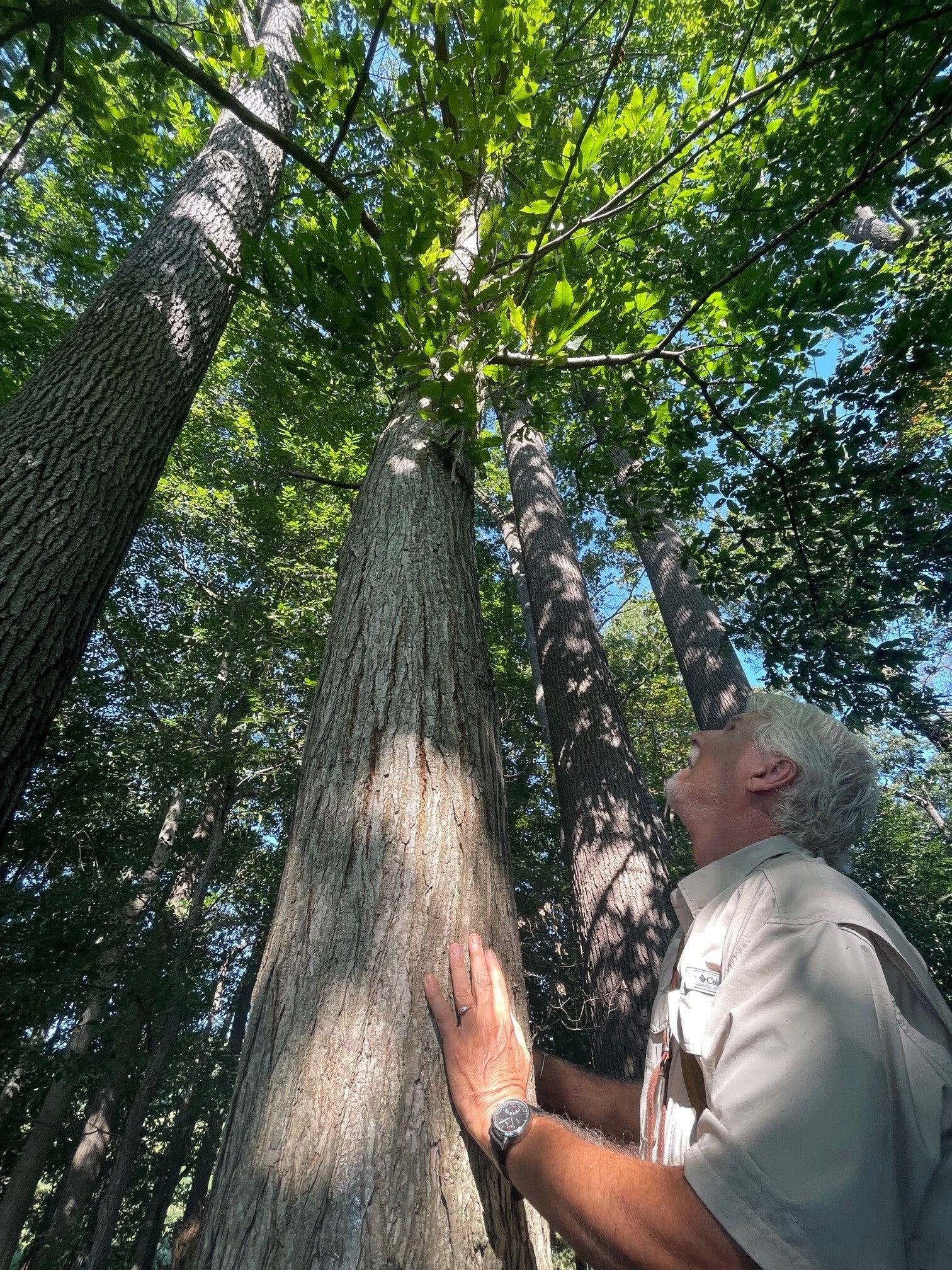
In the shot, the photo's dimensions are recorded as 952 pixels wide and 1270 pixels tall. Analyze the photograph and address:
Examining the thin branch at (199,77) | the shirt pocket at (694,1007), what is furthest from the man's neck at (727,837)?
the thin branch at (199,77)

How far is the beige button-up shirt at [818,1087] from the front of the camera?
0.75 metres

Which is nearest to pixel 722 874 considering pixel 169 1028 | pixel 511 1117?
pixel 511 1117

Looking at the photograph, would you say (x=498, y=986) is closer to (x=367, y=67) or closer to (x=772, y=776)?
(x=772, y=776)

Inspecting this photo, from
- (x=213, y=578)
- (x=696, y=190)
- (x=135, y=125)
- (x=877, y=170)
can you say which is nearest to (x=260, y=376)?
(x=213, y=578)

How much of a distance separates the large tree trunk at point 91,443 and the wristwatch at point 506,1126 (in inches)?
85.7

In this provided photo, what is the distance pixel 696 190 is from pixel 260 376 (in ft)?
24.0

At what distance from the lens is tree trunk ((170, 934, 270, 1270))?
23.8 ft

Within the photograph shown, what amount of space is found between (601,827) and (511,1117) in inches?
161

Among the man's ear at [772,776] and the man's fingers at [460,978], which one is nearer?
the man's fingers at [460,978]

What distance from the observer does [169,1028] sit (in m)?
7.25

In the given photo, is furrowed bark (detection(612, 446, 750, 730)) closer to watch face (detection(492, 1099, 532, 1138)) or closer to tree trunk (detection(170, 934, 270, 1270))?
watch face (detection(492, 1099, 532, 1138))

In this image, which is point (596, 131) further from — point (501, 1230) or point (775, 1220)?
point (501, 1230)

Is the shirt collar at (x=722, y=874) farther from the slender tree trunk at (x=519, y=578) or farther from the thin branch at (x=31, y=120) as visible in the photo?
the slender tree trunk at (x=519, y=578)

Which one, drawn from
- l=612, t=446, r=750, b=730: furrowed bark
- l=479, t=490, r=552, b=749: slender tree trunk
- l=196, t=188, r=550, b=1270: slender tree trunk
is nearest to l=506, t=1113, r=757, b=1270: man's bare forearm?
l=196, t=188, r=550, b=1270: slender tree trunk
